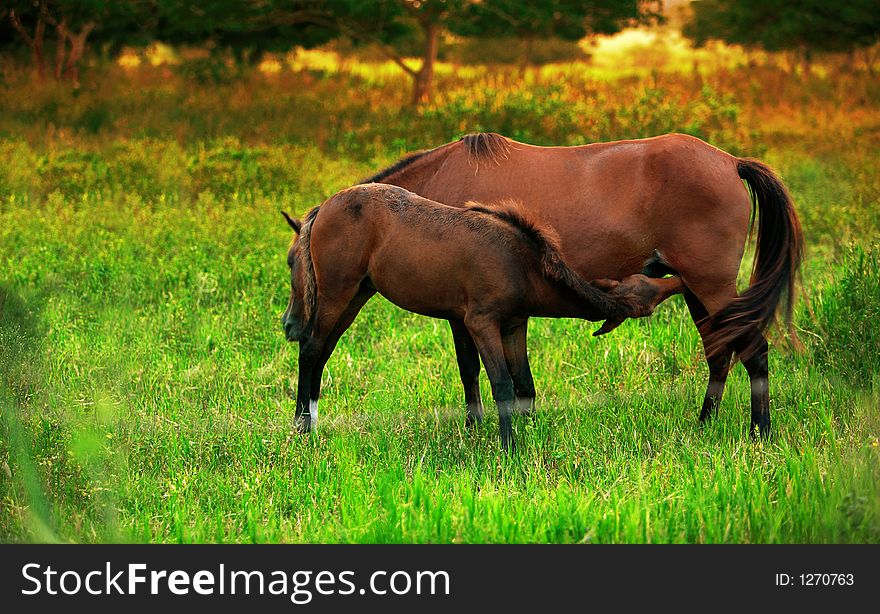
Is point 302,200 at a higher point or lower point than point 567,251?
lower

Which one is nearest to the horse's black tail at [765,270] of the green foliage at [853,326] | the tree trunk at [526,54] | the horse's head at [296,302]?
the green foliage at [853,326]

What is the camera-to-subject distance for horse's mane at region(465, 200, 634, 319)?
4965mm

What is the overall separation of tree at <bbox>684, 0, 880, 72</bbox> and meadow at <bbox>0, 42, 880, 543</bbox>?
509 inches

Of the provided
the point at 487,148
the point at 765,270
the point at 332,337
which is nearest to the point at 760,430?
the point at 765,270

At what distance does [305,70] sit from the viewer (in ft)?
72.2

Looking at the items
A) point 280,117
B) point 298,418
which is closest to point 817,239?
point 298,418

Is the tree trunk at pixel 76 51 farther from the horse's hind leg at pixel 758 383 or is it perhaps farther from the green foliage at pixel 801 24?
the green foliage at pixel 801 24

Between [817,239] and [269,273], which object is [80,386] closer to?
[269,273]

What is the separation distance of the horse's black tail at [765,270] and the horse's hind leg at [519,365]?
42.5 inches

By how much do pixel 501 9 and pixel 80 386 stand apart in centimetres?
1455

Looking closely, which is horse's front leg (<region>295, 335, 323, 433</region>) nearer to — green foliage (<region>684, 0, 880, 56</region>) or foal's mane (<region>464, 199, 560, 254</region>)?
foal's mane (<region>464, 199, 560, 254</region>)

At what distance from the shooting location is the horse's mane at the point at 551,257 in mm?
4965

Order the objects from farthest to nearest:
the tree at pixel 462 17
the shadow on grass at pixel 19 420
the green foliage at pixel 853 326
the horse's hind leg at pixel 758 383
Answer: the tree at pixel 462 17, the green foliage at pixel 853 326, the horse's hind leg at pixel 758 383, the shadow on grass at pixel 19 420

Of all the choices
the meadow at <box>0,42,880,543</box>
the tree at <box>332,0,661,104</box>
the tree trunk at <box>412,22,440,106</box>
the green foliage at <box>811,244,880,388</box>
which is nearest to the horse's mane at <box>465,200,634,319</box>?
the meadow at <box>0,42,880,543</box>
